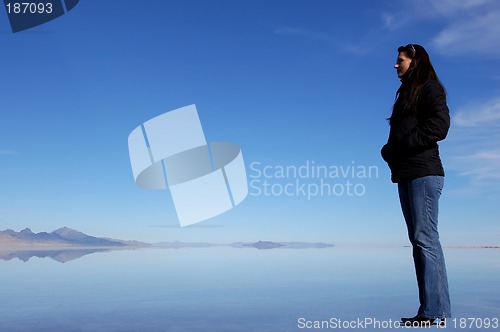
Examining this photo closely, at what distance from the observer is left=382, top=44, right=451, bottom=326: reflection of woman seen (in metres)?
3.23

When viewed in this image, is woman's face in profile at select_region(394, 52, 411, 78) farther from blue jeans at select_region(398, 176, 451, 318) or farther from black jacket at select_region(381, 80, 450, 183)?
blue jeans at select_region(398, 176, 451, 318)

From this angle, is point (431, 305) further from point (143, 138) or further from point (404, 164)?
point (143, 138)

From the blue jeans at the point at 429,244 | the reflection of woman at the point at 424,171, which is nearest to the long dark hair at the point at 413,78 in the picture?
the reflection of woman at the point at 424,171

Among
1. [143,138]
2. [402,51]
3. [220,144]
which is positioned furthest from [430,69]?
[220,144]

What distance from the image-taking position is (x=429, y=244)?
3.30 m

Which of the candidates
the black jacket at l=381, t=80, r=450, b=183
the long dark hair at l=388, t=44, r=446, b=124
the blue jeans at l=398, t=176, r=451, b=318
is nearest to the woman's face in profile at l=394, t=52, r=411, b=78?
the long dark hair at l=388, t=44, r=446, b=124

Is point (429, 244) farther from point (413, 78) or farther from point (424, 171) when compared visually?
point (413, 78)

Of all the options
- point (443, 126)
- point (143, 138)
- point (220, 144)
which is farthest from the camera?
point (220, 144)

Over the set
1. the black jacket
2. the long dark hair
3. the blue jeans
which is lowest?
the blue jeans

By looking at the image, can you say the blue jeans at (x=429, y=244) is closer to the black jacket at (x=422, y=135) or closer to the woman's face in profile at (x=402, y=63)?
the black jacket at (x=422, y=135)

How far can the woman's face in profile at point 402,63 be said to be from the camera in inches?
136

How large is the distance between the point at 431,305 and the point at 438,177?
89cm

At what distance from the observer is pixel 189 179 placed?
8.13m

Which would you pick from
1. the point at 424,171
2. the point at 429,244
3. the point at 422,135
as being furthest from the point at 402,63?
the point at 429,244
